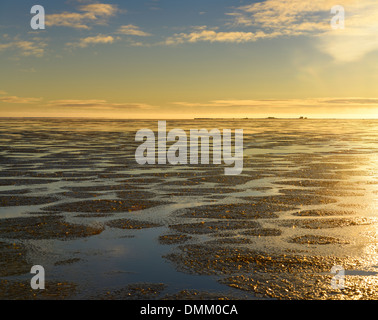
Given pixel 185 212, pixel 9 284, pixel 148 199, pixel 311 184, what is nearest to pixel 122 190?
pixel 148 199

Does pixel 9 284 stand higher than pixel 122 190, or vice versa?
pixel 122 190

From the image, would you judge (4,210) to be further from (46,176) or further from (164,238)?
(46,176)

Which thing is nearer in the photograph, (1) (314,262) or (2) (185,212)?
(1) (314,262)

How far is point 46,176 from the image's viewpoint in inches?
764

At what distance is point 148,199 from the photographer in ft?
45.9

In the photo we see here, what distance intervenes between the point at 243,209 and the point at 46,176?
10718 millimetres

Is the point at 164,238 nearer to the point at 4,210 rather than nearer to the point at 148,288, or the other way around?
the point at 148,288

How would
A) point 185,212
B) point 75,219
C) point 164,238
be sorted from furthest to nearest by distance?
1. point 185,212
2. point 75,219
3. point 164,238

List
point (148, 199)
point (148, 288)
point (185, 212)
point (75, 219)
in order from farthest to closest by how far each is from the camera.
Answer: point (148, 199)
point (185, 212)
point (75, 219)
point (148, 288)
